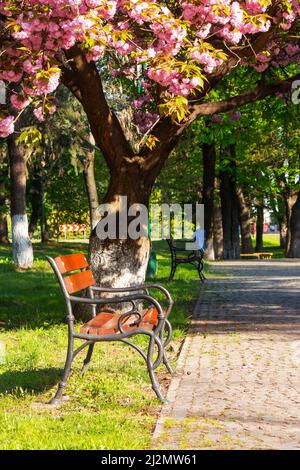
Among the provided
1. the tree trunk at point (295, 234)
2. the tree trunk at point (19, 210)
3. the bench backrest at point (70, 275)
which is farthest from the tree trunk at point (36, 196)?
the bench backrest at point (70, 275)

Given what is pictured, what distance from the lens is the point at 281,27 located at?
11.5m

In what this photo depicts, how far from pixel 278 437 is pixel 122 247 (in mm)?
6523

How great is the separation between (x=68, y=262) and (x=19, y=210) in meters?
18.5

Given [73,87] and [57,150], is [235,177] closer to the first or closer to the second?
[57,150]

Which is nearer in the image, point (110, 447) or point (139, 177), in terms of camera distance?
point (110, 447)

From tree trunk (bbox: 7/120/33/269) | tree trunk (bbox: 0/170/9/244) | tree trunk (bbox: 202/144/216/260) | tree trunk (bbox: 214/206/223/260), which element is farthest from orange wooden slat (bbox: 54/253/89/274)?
tree trunk (bbox: 0/170/9/244)

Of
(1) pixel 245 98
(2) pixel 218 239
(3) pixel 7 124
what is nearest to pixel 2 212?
(2) pixel 218 239

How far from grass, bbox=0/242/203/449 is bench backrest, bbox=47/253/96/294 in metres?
0.85

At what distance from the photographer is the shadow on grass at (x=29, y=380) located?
748cm

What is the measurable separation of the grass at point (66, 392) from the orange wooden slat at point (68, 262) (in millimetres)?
1007

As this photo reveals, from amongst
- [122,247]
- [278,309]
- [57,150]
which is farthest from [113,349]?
[57,150]

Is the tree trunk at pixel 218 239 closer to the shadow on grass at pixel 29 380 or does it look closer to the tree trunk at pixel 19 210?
the tree trunk at pixel 19 210

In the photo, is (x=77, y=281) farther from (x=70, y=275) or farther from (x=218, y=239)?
(x=218, y=239)

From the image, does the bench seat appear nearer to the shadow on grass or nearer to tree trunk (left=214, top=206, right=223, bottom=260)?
the shadow on grass
